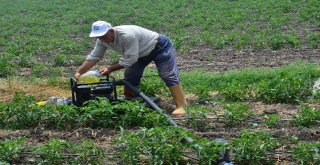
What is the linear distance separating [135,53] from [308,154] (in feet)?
10.5

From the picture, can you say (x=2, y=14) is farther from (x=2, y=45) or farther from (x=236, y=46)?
(x=236, y=46)

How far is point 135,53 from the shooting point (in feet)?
26.0

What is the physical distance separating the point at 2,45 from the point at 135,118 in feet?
34.1

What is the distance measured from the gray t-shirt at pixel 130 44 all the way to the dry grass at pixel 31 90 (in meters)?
1.62

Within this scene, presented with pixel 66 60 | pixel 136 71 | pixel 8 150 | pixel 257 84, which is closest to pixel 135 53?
pixel 136 71

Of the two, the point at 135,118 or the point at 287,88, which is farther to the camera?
the point at 287,88

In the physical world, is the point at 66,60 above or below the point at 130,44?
below

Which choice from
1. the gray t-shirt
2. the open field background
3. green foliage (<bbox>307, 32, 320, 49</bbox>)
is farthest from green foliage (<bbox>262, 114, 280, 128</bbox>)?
green foliage (<bbox>307, 32, 320, 49</bbox>)

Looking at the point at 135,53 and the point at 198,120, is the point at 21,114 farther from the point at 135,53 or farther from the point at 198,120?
the point at 198,120

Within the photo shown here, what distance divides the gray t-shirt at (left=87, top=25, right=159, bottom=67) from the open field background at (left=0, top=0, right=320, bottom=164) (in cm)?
95

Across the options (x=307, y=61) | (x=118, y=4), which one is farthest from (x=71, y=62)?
(x=118, y=4)

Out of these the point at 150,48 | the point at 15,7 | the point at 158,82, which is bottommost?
the point at 15,7

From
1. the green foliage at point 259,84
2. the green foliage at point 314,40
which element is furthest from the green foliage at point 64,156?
the green foliage at point 314,40

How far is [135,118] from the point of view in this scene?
7.30m
